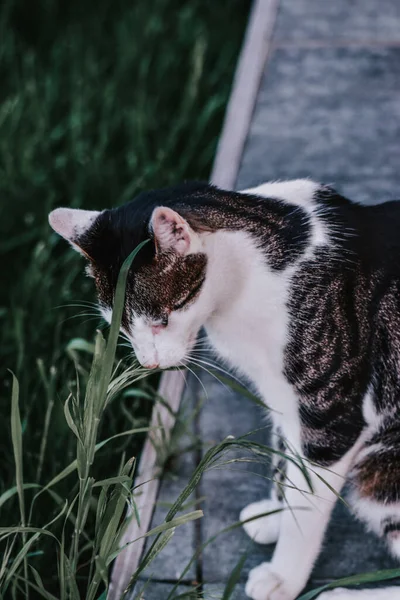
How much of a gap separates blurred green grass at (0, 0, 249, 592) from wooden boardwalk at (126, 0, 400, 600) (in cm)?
19

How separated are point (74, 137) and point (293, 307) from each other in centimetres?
174

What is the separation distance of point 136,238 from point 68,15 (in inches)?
109

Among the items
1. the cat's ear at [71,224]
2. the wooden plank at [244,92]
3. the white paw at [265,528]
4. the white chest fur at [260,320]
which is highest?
the wooden plank at [244,92]

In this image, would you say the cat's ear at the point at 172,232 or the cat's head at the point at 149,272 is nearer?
the cat's ear at the point at 172,232

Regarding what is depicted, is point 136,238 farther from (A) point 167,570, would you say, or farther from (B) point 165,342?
(A) point 167,570

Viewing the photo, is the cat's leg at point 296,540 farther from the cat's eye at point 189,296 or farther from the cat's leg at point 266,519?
the cat's eye at point 189,296

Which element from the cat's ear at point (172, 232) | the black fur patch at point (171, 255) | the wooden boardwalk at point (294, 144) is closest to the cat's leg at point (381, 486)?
the wooden boardwalk at point (294, 144)

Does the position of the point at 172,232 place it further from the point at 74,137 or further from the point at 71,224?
the point at 74,137

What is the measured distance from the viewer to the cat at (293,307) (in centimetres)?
166

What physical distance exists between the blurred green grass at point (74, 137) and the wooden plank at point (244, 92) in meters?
0.10

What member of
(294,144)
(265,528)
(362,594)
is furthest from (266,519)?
(294,144)

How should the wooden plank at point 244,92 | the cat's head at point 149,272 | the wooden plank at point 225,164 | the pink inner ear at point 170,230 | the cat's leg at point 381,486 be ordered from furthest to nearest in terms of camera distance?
the wooden plank at point 244,92
the wooden plank at point 225,164
the cat's leg at point 381,486
the cat's head at point 149,272
the pink inner ear at point 170,230

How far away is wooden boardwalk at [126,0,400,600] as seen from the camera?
1950 millimetres

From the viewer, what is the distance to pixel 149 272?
1.64 meters
